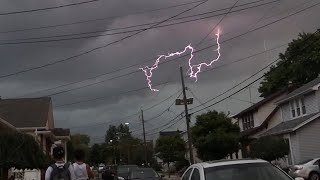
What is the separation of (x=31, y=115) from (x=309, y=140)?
2139cm

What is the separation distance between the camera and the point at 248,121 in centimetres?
5372

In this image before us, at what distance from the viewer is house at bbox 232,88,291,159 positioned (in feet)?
153

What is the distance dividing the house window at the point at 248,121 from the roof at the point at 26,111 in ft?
61.3

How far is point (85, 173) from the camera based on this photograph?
11.5 metres

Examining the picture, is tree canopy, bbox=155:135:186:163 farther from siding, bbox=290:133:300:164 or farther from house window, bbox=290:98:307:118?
siding, bbox=290:133:300:164

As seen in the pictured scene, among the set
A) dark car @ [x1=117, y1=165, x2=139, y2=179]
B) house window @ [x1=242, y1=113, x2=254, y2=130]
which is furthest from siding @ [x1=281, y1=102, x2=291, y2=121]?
dark car @ [x1=117, y1=165, x2=139, y2=179]

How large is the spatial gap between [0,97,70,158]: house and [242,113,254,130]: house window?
18.3m

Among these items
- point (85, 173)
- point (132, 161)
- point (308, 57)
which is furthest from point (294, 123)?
point (132, 161)

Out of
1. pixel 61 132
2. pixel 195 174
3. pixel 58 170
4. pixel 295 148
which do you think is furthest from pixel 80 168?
pixel 61 132

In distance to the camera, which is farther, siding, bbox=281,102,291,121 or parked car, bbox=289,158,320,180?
siding, bbox=281,102,291,121

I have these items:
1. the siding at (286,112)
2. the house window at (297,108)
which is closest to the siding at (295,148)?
the house window at (297,108)

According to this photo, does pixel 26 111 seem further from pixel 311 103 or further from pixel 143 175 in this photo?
pixel 143 175

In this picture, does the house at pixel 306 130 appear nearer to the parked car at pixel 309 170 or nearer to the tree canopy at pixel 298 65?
the parked car at pixel 309 170

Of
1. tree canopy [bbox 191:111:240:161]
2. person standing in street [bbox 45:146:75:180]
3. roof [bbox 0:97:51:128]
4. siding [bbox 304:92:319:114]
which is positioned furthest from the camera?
roof [bbox 0:97:51:128]
